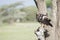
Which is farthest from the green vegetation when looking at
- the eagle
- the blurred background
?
the eagle

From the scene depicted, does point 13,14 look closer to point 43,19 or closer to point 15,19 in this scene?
Result: point 15,19

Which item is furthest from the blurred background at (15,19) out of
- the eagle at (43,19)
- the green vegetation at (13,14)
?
the eagle at (43,19)

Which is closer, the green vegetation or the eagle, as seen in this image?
the eagle

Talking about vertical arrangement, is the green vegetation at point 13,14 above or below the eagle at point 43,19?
below

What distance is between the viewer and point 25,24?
16094 millimetres

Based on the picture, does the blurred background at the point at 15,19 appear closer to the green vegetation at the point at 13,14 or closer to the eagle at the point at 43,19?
the green vegetation at the point at 13,14

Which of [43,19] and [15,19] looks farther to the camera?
[15,19]

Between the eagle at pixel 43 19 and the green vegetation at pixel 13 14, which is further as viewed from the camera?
the green vegetation at pixel 13 14

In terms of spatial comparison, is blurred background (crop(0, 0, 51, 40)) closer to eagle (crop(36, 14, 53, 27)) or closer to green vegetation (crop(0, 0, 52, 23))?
green vegetation (crop(0, 0, 52, 23))

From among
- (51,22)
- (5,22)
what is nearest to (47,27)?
(51,22)

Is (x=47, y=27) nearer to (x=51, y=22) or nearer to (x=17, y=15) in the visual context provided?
(x=51, y=22)

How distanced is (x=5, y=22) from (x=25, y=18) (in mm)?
1494

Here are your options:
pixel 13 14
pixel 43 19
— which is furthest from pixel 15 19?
pixel 43 19

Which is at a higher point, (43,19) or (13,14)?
(43,19)
